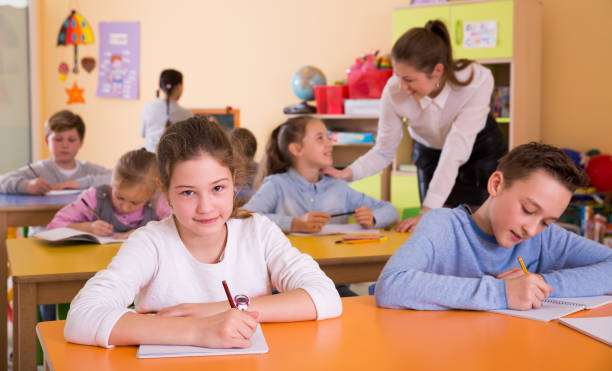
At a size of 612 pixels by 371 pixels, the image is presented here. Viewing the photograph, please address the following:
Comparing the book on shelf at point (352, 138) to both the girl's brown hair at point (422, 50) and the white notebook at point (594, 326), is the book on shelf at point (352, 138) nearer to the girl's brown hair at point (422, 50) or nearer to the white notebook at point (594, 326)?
the girl's brown hair at point (422, 50)

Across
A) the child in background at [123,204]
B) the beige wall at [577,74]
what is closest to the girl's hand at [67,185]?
the child in background at [123,204]

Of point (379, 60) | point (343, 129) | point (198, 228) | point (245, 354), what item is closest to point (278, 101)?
point (343, 129)

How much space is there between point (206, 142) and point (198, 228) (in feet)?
0.58

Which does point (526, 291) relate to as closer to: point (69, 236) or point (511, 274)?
point (511, 274)

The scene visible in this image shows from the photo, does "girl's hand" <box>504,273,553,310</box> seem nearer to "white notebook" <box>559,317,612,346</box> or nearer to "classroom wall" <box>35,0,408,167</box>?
"white notebook" <box>559,317,612,346</box>

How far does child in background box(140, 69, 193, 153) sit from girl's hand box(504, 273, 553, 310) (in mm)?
3654

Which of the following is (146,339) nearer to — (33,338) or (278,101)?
(33,338)

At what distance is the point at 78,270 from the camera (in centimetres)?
177

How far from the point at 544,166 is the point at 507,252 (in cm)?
23

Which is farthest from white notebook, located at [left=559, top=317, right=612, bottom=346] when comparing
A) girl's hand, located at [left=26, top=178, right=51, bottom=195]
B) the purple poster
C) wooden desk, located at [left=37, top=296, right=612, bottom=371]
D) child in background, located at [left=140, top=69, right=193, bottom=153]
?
the purple poster

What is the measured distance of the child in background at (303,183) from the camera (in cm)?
268

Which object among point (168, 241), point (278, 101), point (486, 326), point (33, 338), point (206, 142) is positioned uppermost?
point (278, 101)

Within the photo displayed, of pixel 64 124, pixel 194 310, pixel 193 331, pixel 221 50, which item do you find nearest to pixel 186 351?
pixel 193 331

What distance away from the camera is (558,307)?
1.34 meters
